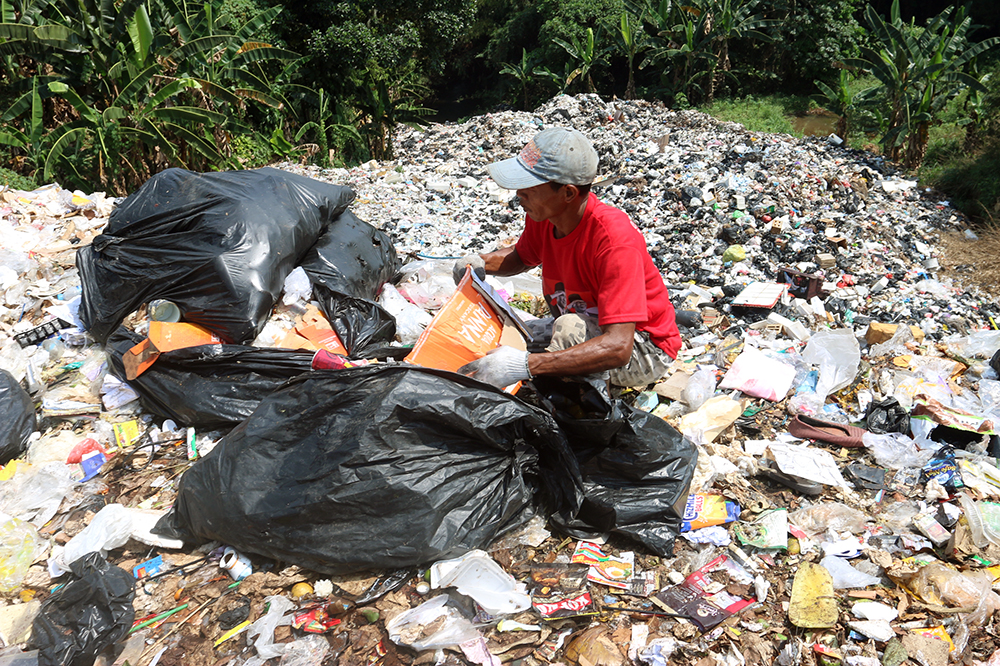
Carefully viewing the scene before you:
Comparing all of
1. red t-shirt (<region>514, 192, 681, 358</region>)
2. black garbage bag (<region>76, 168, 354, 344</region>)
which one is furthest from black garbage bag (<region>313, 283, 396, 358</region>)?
red t-shirt (<region>514, 192, 681, 358</region>)

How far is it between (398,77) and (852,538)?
Answer: 11859 mm

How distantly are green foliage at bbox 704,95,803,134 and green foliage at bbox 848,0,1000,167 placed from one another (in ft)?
12.9

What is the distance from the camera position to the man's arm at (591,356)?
185cm

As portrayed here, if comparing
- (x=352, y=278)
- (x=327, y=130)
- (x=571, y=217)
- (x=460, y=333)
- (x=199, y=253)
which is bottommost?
(x=327, y=130)

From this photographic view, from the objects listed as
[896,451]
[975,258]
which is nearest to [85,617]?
[896,451]

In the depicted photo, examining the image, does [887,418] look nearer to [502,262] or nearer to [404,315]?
[502,262]

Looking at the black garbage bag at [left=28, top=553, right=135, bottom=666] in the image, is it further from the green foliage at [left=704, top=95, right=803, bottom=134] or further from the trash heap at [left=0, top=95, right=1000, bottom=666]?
the green foliage at [left=704, top=95, right=803, bottom=134]

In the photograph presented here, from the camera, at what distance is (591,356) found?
1844mm

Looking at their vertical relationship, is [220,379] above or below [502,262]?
below

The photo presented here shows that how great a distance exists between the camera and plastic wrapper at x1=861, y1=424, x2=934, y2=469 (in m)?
2.28

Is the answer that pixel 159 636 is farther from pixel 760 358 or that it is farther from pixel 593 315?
pixel 760 358

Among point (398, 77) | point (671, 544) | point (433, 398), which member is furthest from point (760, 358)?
point (398, 77)

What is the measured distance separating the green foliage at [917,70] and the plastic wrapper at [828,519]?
8.54 m

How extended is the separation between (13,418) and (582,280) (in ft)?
7.58
